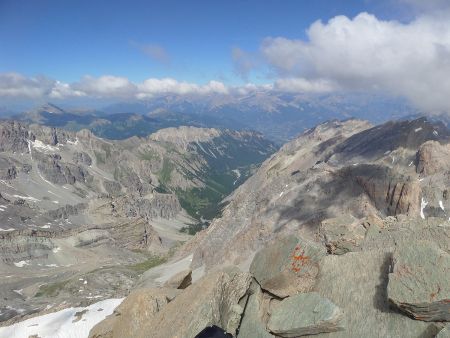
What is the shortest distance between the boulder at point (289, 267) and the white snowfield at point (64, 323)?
49.9 metres

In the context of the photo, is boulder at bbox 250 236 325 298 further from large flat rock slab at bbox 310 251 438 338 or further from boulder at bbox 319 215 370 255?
boulder at bbox 319 215 370 255

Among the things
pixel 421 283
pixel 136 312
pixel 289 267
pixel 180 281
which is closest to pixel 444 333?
pixel 421 283

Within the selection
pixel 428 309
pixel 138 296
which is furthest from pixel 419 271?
pixel 138 296

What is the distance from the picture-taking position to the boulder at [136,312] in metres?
30.6

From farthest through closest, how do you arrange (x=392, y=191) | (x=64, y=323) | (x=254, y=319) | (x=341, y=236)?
1. (x=392, y=191)
2. (x=64, y=323)
3. (x=341, y=236)
4. (x=254, y=319)

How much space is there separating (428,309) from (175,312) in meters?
15.8

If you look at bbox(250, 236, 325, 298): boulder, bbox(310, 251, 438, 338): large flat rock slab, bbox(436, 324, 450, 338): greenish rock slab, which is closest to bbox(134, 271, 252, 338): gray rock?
bbox(250, 236, 325, 298): boulder

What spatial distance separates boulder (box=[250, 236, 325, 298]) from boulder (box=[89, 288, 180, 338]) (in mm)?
7845

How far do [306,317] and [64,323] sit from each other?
62.1 m

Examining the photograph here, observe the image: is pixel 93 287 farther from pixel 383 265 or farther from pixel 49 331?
pixel 383 265

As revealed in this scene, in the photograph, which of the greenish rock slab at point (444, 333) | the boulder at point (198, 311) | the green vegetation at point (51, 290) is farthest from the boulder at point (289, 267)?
the green vegetation at point (51, 290)

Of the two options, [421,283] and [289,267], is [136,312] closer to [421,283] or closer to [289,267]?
[289,267]

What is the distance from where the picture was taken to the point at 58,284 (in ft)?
646

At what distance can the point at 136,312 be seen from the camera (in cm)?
3117
